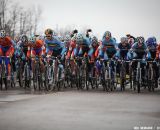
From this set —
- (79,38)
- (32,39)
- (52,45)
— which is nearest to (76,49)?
(79,38)

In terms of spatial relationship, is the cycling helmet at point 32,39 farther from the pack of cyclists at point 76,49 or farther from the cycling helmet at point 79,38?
the cycling helmet at point 79,38

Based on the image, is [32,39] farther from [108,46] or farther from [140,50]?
[140,50]

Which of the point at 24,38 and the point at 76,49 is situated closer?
the point at 76,49

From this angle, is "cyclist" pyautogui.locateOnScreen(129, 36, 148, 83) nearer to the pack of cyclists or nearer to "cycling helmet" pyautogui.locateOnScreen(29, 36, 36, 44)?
the pack of cyclists

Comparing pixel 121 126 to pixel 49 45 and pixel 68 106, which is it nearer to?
pixel 68 106

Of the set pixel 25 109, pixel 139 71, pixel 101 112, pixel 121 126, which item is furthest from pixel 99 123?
pixel 139 71

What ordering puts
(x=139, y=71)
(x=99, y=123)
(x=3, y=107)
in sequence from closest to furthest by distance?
(x=99, y=123) → (x=3, y=107) → (x=139, y=71)

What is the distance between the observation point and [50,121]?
37.1 ft

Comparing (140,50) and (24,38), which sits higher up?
(24,38)

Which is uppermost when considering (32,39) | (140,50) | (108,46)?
(32,39)

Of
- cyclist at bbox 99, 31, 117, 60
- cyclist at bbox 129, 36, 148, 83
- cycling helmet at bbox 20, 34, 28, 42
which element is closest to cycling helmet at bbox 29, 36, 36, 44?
cycling helmet at bbox 20, 34, 28, 42

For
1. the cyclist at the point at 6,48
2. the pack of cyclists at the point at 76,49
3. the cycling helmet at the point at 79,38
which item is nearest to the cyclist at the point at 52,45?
the pack of cyclists at the point at 76,49

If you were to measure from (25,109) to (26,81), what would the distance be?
9.01 metres

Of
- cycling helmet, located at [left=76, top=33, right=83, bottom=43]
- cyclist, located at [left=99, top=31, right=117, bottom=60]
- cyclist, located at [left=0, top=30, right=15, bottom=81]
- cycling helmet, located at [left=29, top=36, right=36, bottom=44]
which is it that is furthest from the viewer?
cycling helmet, located at [left=76, top=33, right=83, bottom=43]
